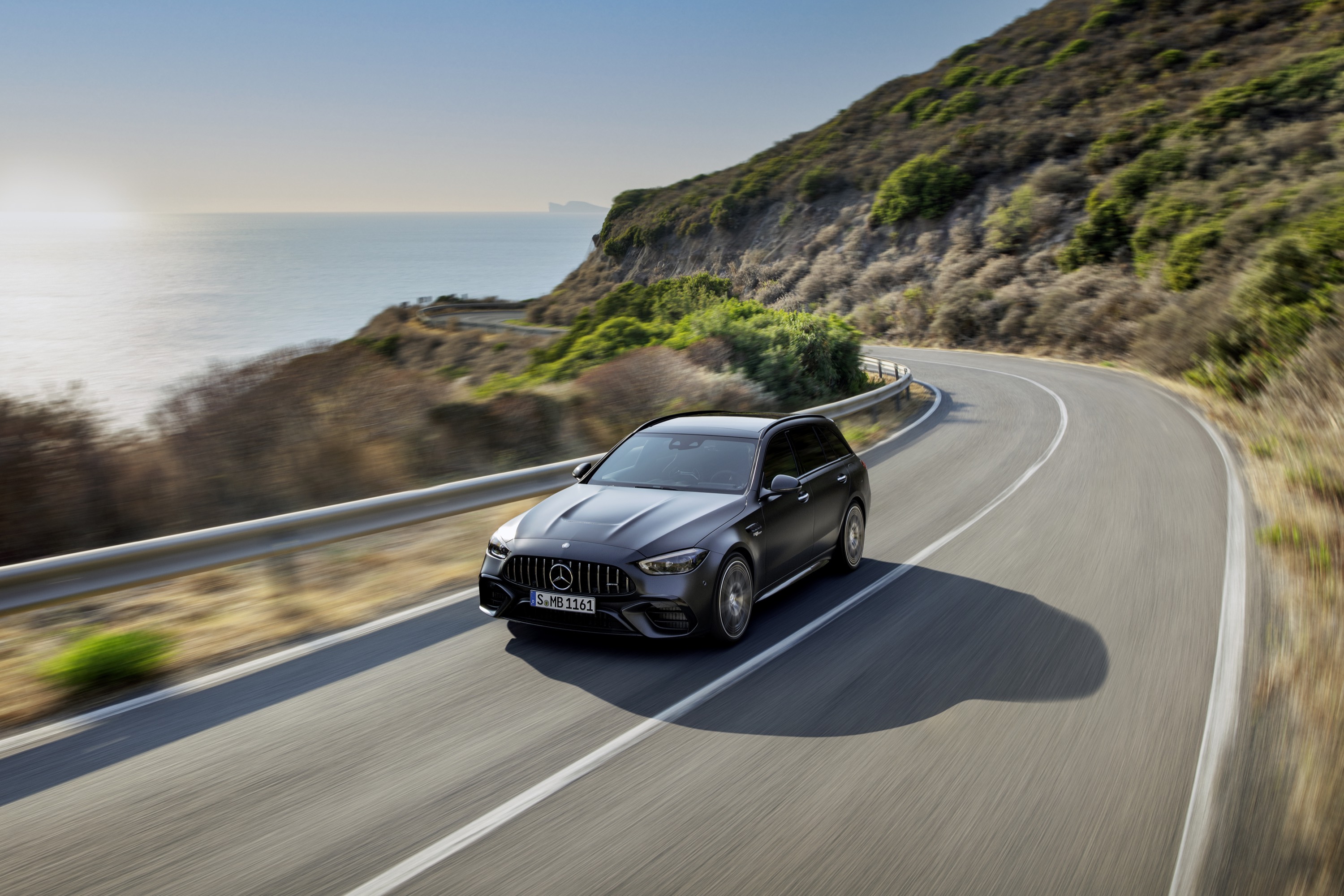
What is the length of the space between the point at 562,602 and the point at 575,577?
19 centimetres

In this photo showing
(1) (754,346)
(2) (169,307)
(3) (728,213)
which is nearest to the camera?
(1) (754,346)

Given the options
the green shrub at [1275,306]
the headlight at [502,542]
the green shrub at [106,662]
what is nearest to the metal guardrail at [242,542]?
the green shrub at [106,662]

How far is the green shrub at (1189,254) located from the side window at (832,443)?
29211mm

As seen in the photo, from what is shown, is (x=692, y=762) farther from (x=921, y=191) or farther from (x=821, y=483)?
(x=921, y=191)

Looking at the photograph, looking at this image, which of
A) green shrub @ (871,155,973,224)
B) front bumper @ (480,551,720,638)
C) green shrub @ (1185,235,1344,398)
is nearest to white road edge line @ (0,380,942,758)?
front bumper @ (480,551,720,638)

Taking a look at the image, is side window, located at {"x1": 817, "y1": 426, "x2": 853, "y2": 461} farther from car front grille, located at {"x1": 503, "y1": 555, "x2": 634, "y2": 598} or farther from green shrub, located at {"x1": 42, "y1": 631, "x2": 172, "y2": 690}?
green shrub, located at {"x1": 42, "y1": 631, "x2": 172, "y2": 690}

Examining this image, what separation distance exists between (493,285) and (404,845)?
10319 centimetres

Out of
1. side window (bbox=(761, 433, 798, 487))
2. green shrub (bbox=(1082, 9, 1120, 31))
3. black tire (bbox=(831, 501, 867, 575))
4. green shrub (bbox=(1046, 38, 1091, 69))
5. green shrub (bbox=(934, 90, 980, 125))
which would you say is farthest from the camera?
green shrub (bbox=(1082, 9, 1120, 31))

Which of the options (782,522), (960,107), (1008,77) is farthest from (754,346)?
(1008,77)

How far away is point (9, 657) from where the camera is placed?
6.06 m

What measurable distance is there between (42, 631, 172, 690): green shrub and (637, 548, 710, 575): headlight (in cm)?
317

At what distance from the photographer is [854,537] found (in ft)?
27.4

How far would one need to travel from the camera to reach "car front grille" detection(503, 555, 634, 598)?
5754 millimetres

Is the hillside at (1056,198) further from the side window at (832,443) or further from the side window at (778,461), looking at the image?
the side window at (778,461)
